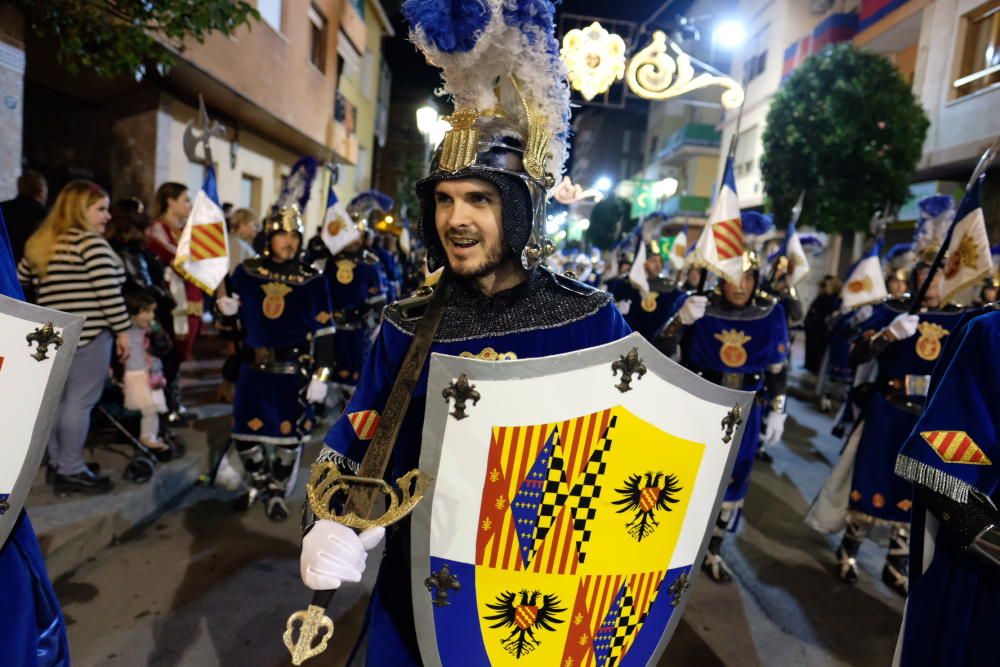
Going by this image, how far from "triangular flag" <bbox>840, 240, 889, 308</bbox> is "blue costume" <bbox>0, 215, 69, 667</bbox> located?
6.66 m

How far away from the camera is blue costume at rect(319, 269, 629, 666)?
178 cm

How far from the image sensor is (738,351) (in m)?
4.43

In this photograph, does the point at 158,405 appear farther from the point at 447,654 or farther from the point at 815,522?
the point at 815,522

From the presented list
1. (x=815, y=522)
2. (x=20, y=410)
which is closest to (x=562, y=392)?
(x=20, y=410)

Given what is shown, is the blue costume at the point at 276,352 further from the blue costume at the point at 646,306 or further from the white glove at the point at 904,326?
the blue costume at the point at 646,306

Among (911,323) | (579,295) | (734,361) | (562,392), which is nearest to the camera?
(562,392)

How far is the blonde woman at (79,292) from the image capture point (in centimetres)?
394

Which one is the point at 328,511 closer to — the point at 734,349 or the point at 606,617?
the point at 606,617

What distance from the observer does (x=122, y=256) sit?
497 centimetres

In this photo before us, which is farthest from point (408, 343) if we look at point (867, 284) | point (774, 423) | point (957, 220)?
point (867, 284)

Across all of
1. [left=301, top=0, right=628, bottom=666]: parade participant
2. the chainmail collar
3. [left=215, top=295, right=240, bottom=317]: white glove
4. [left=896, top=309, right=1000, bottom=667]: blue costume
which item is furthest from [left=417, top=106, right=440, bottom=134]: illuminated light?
[left=896, top=309, right=1000, bottom=667]: blue costume

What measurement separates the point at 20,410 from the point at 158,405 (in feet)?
10.3

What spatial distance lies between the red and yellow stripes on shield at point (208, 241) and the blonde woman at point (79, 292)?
1.59 feet

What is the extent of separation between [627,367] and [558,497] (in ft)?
1.15
